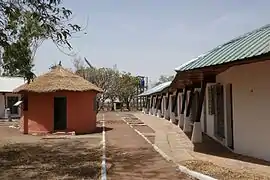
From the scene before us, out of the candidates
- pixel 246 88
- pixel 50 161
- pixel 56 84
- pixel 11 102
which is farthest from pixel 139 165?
pixel 11 102

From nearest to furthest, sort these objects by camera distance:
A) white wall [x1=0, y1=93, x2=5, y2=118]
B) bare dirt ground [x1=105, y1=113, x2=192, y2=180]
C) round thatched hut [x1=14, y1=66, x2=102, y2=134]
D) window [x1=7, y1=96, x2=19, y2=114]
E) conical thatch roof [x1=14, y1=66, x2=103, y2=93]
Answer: bare dirt ground [x1=105, y1=113, x2=192, y2=180] → conical thatch roof [x1=14, y1=66, x2=103, y2=93] → round thatched hut [x1=14, y1=66, x2=102, y2=134] → white wall [x1=0, y1=93, x2=5, y2=118] → window [x1=7, y1=96, x2=19, y2=114]

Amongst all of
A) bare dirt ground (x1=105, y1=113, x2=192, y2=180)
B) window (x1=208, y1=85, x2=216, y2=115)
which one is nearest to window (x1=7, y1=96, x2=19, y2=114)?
bare dirt ground (x1=105, y1=113, x2=192, y2=180)

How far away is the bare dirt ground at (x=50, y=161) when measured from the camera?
10.1 m

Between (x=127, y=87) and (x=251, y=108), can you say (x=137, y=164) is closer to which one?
(x=251, y=108)

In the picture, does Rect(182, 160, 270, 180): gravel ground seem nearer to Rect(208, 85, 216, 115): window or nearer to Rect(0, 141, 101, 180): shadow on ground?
Rect(0, 141, 101, 180): shadow on ground

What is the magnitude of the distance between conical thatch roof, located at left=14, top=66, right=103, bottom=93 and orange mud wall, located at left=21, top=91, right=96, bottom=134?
481 mm

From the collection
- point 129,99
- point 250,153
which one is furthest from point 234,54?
point 129,99

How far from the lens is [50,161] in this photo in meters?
12.5

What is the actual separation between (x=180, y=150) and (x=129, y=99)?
57888mm

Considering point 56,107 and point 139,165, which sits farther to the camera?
point 56,107

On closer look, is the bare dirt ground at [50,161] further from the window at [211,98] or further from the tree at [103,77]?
the tree at [103,77]

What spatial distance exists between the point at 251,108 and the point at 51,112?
1432cm

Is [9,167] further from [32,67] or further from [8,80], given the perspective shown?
[8,80]

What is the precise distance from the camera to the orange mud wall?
2305cm
